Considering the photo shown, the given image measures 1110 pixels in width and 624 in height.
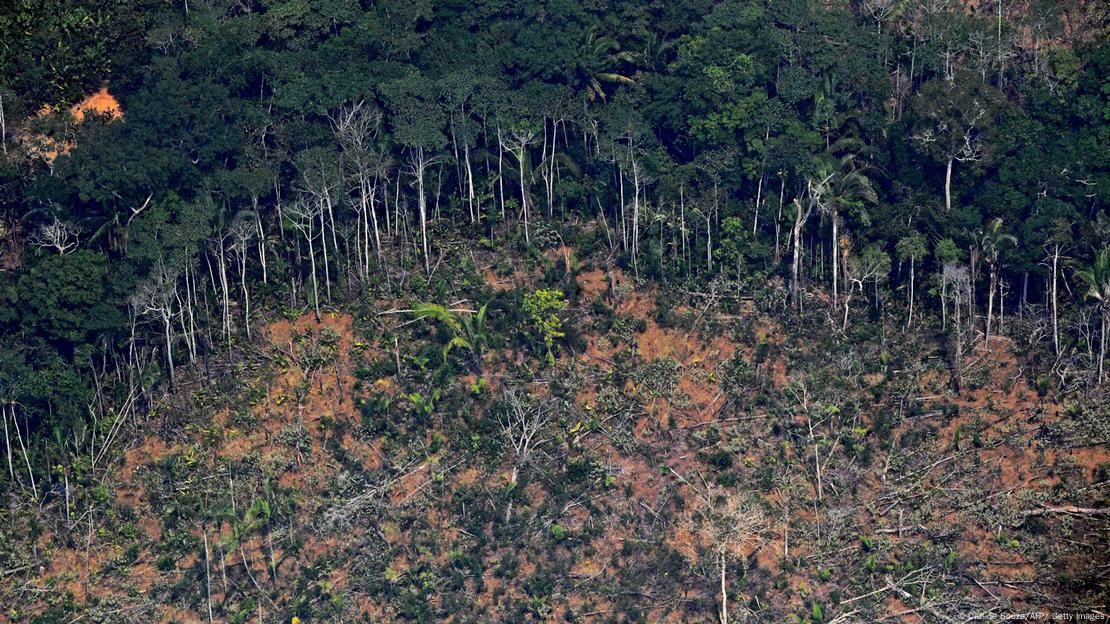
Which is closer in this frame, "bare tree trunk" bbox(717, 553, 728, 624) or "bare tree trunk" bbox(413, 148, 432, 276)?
"bare tree trunk" bbox(717, 553, 728, 624)

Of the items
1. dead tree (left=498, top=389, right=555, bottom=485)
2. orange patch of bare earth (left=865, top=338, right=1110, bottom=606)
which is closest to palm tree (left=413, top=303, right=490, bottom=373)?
dead tree (left=498, top=389, right=555, bottom=485)

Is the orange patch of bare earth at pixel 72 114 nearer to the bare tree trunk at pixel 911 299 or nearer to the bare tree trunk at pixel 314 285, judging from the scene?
the bare tree trunk at pixel 314 285

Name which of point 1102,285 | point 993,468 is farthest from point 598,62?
point 993,468

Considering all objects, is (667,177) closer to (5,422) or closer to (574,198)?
(574,198)

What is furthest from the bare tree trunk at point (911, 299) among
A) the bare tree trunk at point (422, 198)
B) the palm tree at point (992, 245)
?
the bare tree trunk at point (422, 198)

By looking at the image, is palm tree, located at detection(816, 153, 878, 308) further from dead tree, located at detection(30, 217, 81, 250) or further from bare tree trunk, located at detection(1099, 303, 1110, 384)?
dead tree, located at detection(30, 217, 81, 250)
